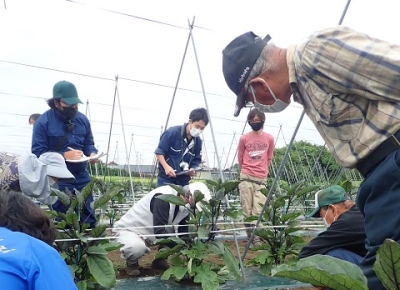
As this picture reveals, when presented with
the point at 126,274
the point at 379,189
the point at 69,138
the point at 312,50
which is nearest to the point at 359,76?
the point at 312,50

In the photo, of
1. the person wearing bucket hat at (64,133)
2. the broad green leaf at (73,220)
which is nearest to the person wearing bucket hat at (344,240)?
the broad green leaf at (73,220)

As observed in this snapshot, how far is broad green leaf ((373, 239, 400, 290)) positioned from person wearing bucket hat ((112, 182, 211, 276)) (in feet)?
8.30

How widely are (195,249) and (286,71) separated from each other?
2227mm

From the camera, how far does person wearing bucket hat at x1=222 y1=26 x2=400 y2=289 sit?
99 centimetres

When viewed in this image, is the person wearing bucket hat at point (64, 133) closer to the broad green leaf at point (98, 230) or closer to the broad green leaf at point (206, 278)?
the broad green leaf at point (98, 230)

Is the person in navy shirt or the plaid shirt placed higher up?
the plaid shirt

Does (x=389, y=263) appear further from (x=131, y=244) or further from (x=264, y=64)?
(x=131, y=244)

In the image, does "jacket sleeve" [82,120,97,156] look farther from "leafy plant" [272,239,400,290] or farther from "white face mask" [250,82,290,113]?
"leafy plant" [272,239,400,290]

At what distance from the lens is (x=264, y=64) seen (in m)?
1.20

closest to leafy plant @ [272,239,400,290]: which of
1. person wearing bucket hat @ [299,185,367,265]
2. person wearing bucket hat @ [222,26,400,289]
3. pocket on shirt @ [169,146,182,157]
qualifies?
person wearing bucket hat @ [222,26,400,289]

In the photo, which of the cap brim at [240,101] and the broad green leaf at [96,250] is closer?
the cap brim at [240,101]

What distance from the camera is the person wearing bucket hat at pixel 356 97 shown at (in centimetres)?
99

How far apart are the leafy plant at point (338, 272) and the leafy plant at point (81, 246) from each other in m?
2.03

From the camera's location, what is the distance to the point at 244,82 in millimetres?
1225
